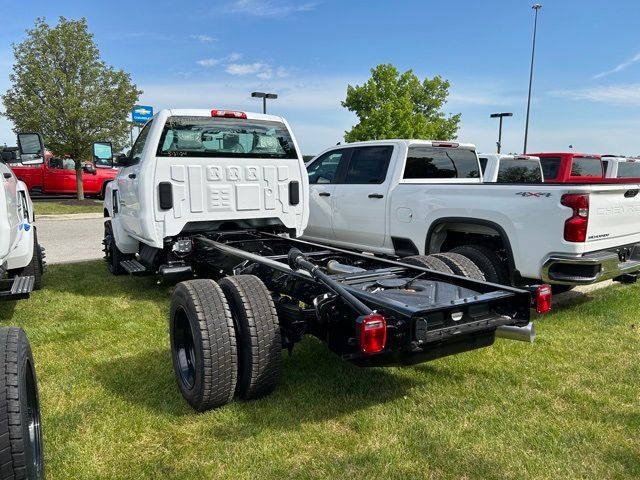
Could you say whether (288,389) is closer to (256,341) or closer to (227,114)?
(256,341)

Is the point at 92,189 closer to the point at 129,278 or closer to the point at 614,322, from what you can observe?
the point at 129,278

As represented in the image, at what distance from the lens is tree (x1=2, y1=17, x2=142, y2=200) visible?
56.9ft

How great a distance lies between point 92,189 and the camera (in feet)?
72.8

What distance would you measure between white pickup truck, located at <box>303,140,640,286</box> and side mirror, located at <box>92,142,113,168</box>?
2.80 meters

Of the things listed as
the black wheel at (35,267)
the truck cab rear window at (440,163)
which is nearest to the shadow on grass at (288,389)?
the black wheel at (35,267)

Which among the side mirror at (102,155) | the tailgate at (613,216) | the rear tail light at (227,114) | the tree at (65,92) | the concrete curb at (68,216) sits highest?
the tree at (65,92)

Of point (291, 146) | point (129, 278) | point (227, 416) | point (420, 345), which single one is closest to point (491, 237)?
point (291, 146)

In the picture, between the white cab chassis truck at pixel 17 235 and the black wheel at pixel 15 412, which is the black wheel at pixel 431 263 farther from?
the white cab chassis truck at pixel 17 235

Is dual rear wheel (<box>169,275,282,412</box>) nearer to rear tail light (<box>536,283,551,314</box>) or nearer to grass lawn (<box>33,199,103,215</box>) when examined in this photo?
rear tail light (<box>536,283,551,314</box>)

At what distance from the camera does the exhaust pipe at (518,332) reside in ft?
10.5

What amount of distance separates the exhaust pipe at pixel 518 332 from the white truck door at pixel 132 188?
4007 mm

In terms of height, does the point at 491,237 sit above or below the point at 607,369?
above

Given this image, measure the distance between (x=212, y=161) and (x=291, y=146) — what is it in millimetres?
1041

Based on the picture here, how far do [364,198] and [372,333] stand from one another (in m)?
4.28
